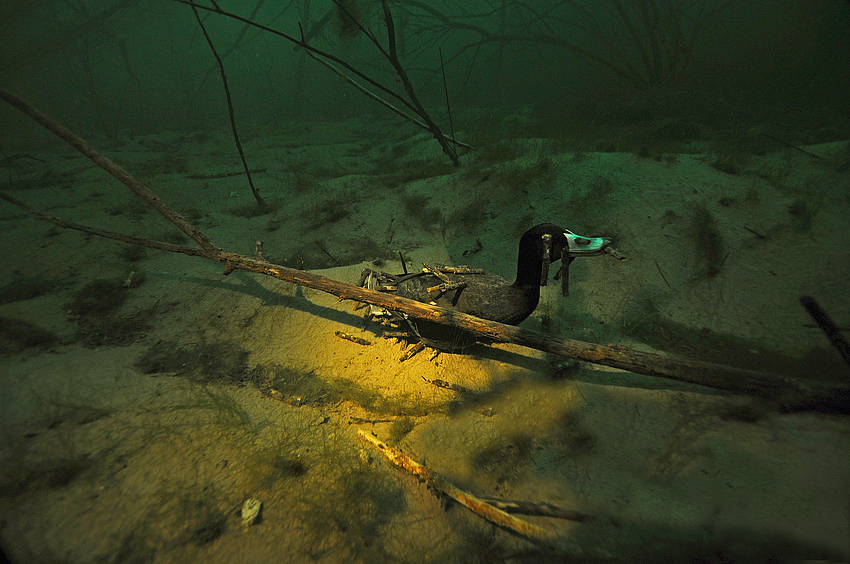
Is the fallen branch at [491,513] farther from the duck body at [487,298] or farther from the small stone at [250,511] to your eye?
the duck body at [487,298]

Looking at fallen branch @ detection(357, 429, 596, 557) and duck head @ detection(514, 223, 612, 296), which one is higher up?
duck head @ detection(514, 223, 612, 296)

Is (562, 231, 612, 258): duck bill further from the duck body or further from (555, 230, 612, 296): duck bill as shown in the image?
the duck body

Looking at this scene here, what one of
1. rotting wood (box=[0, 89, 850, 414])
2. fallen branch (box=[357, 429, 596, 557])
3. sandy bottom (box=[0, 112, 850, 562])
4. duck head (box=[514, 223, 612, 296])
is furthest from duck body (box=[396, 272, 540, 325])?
fallen branch (box=[357, 429, 596, 557])

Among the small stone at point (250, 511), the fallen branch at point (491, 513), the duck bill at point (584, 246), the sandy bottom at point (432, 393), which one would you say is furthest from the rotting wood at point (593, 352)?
the small stone at point (250, 511)

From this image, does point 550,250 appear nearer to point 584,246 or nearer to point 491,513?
point 584,246

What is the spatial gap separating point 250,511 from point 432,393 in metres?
1.35

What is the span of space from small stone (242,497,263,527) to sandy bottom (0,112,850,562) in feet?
0.14

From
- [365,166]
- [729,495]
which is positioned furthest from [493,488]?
[365,166]

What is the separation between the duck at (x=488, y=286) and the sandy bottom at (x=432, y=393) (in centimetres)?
31

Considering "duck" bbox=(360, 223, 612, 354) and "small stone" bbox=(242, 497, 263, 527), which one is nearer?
"small stone" bbox=(242, 497, 263, 527)

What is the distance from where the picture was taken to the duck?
7.64 ft

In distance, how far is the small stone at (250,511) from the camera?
1.54m

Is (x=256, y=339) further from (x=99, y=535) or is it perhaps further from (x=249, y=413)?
(x=99, y=535)

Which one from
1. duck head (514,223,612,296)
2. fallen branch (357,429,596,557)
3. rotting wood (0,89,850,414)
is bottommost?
fallen branch (357,429,596,557)
